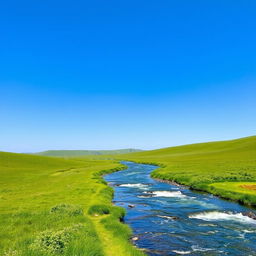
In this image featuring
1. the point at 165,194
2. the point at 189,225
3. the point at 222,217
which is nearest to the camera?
the point at 189,225

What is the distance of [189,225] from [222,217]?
4.81m

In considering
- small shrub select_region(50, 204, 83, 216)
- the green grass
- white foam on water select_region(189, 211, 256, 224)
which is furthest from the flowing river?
small shrub select_region(50, 204, 83, 216)

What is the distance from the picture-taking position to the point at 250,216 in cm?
2409

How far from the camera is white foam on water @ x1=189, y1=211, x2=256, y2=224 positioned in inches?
911

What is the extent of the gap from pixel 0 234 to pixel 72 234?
5.12m

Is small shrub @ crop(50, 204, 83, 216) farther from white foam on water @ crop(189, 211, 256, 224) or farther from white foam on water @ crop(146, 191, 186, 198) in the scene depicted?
white foam on water @ crop(146, 191, 186, 198)

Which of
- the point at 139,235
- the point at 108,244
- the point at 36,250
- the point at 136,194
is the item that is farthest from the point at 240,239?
the point at 136,194

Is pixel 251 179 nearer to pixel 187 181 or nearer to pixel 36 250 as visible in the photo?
pixel 187 181

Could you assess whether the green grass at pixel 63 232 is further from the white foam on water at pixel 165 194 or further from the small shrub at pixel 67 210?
the white foam on water at pixel 165 194

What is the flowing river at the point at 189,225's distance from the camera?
16648mm

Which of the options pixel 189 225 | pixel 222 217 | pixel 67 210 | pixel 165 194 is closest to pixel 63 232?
pixel 67 210

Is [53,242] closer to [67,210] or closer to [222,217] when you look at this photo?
[67,210]

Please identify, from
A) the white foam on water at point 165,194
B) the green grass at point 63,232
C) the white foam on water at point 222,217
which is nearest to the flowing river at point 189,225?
the white foam on water at point 222,217

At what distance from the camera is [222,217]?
78.8 ft
